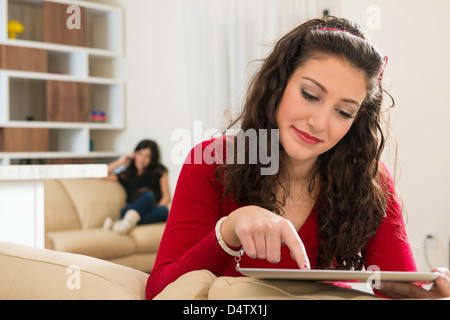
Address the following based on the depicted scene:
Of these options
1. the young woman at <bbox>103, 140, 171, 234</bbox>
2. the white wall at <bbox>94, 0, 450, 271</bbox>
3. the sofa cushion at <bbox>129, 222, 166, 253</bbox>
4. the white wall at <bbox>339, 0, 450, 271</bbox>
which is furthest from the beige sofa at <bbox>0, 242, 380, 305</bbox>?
the young woman at <bbox>103, 140, 171, 234</bbox>

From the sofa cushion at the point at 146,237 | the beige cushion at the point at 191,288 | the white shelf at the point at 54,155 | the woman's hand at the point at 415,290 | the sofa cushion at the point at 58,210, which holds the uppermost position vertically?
the white shelf at the point at 54,155

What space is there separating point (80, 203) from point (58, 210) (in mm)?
173

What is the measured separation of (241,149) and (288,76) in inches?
6.7

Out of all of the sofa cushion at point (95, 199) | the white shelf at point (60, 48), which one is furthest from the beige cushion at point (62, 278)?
the white shelf at point (60, 48)

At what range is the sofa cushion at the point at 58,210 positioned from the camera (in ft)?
12.3

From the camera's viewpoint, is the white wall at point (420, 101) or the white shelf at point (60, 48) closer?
the white wall at point (420, 101)

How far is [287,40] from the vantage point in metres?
1.08

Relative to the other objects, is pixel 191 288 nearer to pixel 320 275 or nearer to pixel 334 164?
pixel 320 275

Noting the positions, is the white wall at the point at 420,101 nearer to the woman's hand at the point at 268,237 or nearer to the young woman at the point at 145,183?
the young woman at the point at 145,183

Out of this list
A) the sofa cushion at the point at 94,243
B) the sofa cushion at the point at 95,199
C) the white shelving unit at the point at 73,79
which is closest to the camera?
the sofa cushion at the point at 94,243

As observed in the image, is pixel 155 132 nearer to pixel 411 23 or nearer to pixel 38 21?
pixel 38 21

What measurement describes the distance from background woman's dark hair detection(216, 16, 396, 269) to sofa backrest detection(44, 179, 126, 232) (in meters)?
2.94

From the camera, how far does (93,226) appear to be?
3.90 metres

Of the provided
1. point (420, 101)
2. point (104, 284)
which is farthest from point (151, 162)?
point (104, 284)
